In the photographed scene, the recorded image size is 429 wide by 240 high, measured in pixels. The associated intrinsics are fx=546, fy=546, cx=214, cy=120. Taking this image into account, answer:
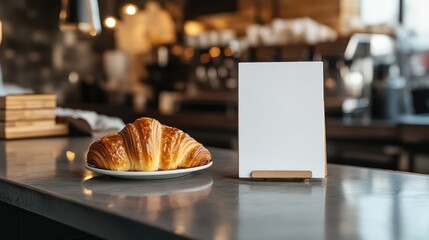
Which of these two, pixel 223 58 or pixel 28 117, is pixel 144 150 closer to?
pixel 28 117

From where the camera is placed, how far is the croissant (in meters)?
1.05

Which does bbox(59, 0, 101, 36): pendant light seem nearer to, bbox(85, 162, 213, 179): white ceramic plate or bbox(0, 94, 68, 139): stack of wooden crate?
bbox(0, 94, 68, 139): stack of wooden crate

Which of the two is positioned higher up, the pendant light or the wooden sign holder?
the pendant light

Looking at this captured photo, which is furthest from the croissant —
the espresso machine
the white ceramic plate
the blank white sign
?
the espresso machine

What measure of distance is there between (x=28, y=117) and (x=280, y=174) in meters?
1.20

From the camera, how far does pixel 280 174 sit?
1.08 metres

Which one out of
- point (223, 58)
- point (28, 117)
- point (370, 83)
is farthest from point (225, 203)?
point (223, 58)

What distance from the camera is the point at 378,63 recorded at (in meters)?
3.39

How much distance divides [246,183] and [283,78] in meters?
0.22

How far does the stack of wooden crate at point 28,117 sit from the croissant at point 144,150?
0.94 metres

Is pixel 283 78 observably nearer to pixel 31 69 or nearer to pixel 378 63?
pixel 378 63

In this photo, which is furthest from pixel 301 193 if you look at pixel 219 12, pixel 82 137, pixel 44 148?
pixel 219 12

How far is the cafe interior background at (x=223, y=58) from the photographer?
9.00 feet

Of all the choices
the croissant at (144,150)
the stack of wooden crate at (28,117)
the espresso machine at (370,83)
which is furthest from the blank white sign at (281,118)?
the espresso machine at (370,83)
